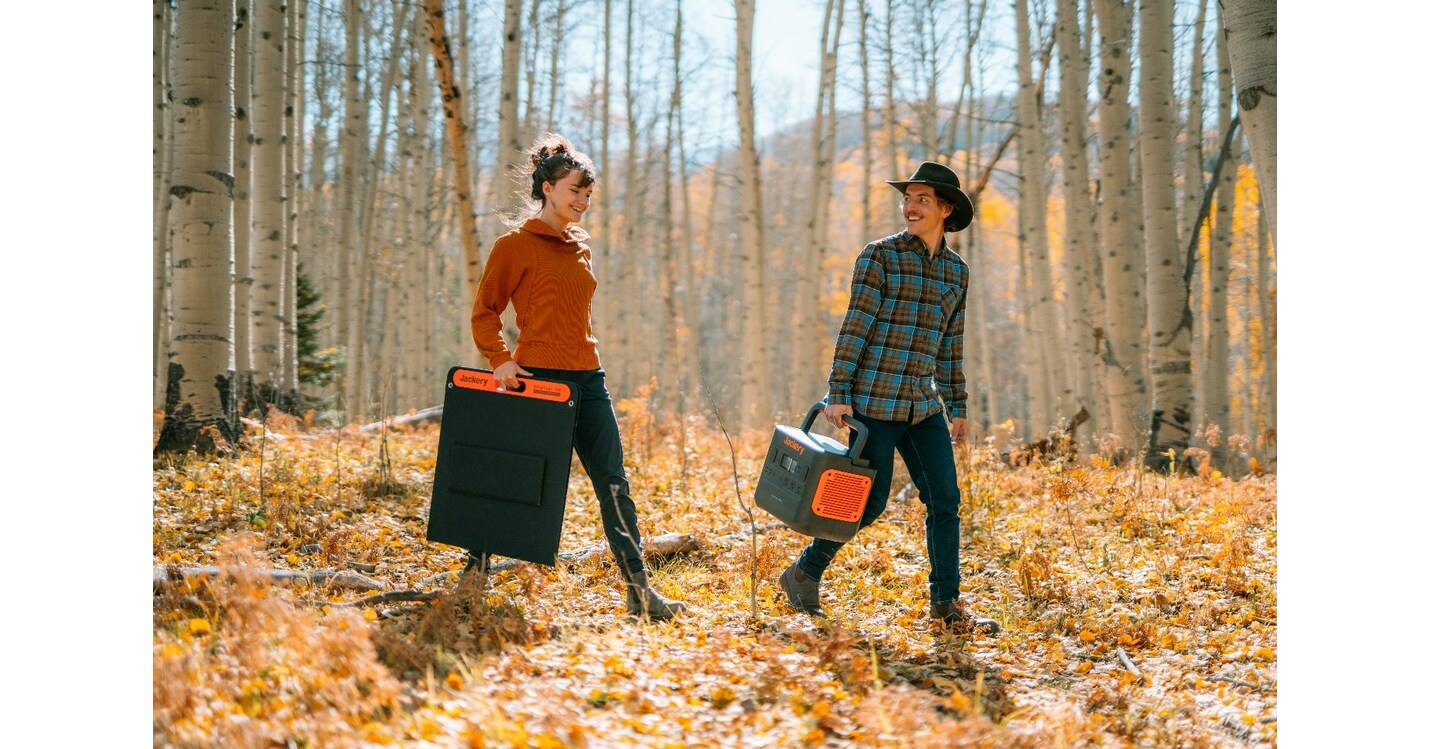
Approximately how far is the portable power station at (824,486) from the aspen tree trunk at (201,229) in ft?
→ 13.0

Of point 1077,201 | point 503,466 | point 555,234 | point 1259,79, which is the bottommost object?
point 503,466

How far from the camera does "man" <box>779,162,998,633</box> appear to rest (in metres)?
3.66

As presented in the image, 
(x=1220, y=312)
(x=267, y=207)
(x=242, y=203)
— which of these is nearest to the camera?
(x=242, y=203)

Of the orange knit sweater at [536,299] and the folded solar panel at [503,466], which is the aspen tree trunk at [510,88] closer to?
the orange knit sweater at [536,299]

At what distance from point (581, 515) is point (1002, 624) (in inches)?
114

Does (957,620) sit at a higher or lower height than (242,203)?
lower

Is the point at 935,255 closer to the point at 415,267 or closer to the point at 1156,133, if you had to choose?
the point at 1156,133

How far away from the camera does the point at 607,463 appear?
143 inches

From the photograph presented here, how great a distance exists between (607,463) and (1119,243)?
18.7ft

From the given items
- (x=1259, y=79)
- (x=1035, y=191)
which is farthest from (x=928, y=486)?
(x=1035, y=191)

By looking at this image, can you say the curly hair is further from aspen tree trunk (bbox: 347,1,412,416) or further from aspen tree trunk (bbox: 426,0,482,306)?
aspen tree trunk (bbox: 347,1,412,416)

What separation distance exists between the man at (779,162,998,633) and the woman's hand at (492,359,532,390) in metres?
1.24

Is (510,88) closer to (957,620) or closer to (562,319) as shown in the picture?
(562,319)
